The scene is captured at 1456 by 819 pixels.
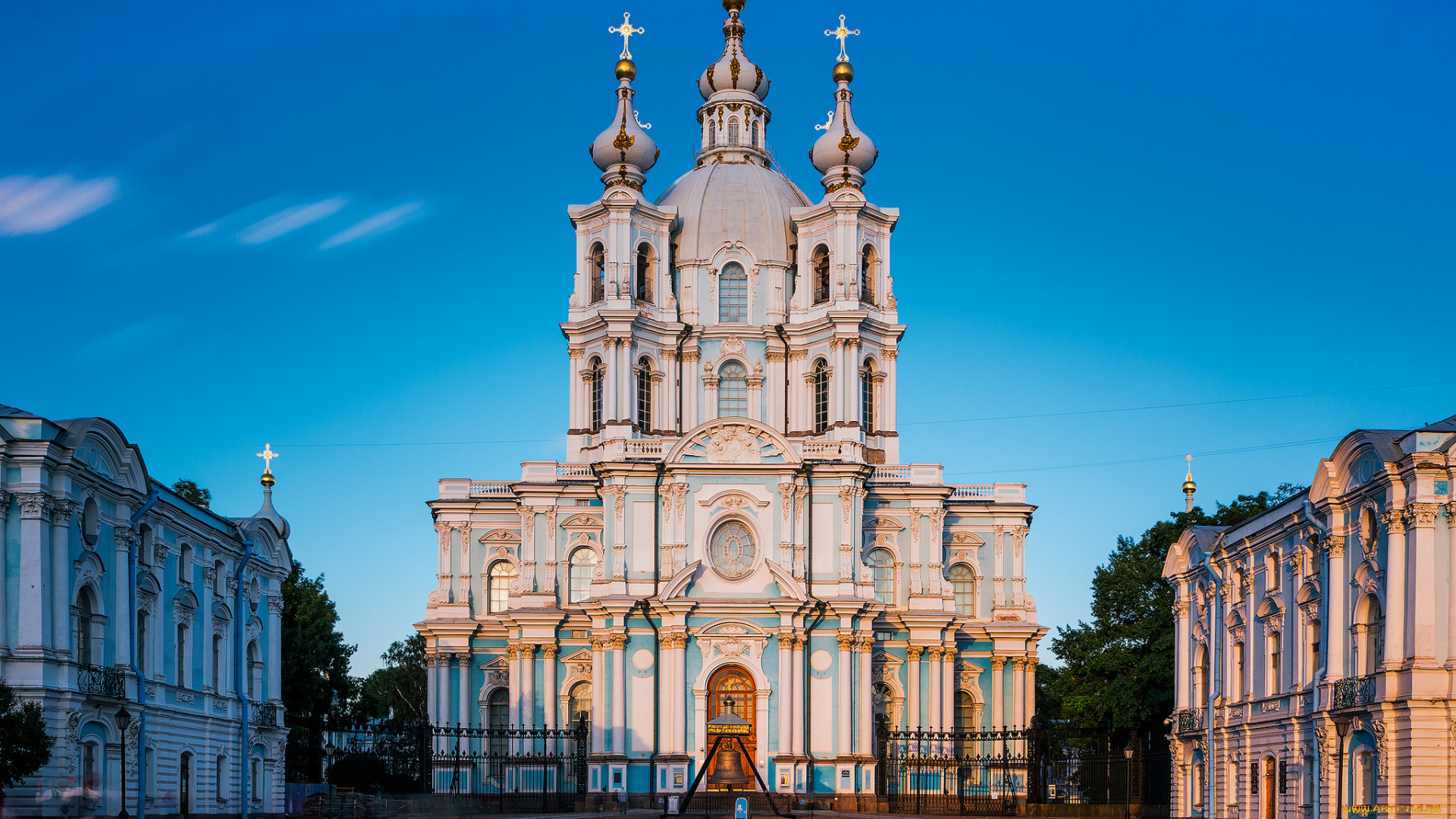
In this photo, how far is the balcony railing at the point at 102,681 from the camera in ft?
97.2

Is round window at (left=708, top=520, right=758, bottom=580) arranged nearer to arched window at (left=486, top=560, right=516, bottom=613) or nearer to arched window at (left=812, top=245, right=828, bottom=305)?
arched window at (left=486, top=560, right=516, bottom=613)

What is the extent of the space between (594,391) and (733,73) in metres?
15.1

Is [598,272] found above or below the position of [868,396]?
above

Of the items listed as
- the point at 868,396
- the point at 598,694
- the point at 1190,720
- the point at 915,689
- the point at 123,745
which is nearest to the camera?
the point at 123,745

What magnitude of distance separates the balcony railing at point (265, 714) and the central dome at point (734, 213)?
1031 inches

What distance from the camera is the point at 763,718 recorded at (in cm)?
5100

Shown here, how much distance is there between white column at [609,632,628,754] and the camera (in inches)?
2014

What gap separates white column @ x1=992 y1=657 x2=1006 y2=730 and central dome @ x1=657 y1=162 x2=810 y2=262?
54.8 ft

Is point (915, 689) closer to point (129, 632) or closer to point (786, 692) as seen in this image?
point (786, 692)

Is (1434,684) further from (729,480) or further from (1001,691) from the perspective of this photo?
(1001,691)

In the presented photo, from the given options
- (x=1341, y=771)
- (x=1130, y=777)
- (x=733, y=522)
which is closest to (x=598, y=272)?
(x=733, y=522)

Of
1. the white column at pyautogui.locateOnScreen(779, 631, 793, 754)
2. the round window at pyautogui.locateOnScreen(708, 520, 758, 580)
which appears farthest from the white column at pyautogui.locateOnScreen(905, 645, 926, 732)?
the round window at pyautogui.locateOnScreen(708, 520, 758, 580)

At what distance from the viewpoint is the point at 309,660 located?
58.7 metres

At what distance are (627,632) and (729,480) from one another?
5657 millimetres
